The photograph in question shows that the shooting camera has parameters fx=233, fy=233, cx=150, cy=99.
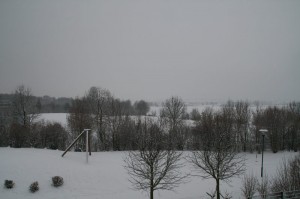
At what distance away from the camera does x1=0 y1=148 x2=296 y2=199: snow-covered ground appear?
19312 mm

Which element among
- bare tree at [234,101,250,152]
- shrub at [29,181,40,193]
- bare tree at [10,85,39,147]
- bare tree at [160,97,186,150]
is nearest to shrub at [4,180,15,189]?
shrub at [29,181,40,193]

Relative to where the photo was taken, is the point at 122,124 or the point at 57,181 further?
the point at 122,124

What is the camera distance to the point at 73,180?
21.2 m

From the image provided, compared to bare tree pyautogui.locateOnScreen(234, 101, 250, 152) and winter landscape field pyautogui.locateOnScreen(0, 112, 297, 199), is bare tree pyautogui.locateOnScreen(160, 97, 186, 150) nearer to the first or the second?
bare tree pyautogui.locateOnScreen(234, 101, 250, 152)

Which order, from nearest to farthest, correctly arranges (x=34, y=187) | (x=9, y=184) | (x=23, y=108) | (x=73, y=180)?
1. (x=9, y=184)
2. (x=34, y=187)
3. (x=73, y=180)
4. (x=23, y=108)

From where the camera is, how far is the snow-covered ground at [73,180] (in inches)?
760

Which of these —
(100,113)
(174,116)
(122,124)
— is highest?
(100,113)

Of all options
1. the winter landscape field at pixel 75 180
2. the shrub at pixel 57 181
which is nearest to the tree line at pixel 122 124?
the winter landscape field at pixel 75 180

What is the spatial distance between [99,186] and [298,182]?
16.0 m

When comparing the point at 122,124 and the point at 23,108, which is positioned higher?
the point at 23,108

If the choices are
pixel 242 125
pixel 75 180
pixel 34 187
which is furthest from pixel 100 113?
pixel 242 125

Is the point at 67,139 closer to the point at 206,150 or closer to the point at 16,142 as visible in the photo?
the point at 16,142

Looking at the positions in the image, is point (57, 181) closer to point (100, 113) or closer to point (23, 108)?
point (100, 113)

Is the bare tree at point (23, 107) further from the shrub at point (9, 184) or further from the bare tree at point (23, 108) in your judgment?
the shrub at point (9, 184)
